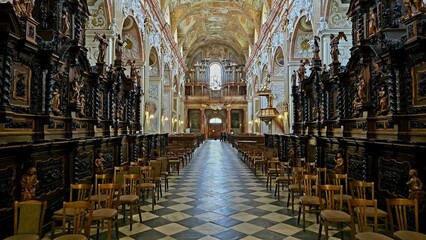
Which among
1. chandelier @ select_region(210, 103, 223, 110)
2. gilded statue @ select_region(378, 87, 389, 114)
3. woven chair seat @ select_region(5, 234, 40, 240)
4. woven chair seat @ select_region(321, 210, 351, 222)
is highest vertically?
chandelier @ select_region(210, 103, 223, 110)

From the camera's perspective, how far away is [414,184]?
436 centimetres

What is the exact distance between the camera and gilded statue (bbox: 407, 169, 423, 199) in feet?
14.2

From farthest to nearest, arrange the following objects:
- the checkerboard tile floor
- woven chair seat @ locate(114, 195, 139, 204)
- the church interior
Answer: woven chair seat @ locate(114, 195, 139, 204) < the checkerboard tile floor < the church interior

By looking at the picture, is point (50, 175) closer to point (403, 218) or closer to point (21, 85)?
point (21, 85)

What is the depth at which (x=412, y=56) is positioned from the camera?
17.2 ft

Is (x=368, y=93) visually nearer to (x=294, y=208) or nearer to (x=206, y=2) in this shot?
(x=294, y=208)

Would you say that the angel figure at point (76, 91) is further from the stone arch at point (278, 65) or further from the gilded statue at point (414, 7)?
the stone arch at point (278, 65)

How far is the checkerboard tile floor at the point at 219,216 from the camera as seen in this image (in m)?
4.84

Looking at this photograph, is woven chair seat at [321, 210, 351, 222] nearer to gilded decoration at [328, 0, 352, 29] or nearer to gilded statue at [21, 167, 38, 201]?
gilded statue at [21, 167, 38, 201]

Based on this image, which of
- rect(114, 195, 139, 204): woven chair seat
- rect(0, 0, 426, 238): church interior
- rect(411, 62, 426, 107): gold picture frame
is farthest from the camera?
rect(114, 195, 139, 204): woven chair seat

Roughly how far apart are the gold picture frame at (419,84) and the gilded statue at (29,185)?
6320 millimetres

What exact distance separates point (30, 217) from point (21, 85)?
2640 mm

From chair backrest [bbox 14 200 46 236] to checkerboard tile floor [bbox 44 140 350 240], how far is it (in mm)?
1378

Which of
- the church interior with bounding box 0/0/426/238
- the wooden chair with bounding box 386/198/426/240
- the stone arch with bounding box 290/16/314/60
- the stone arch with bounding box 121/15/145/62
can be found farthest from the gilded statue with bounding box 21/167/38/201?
the stone arch with bounding box 290/16/314/60
